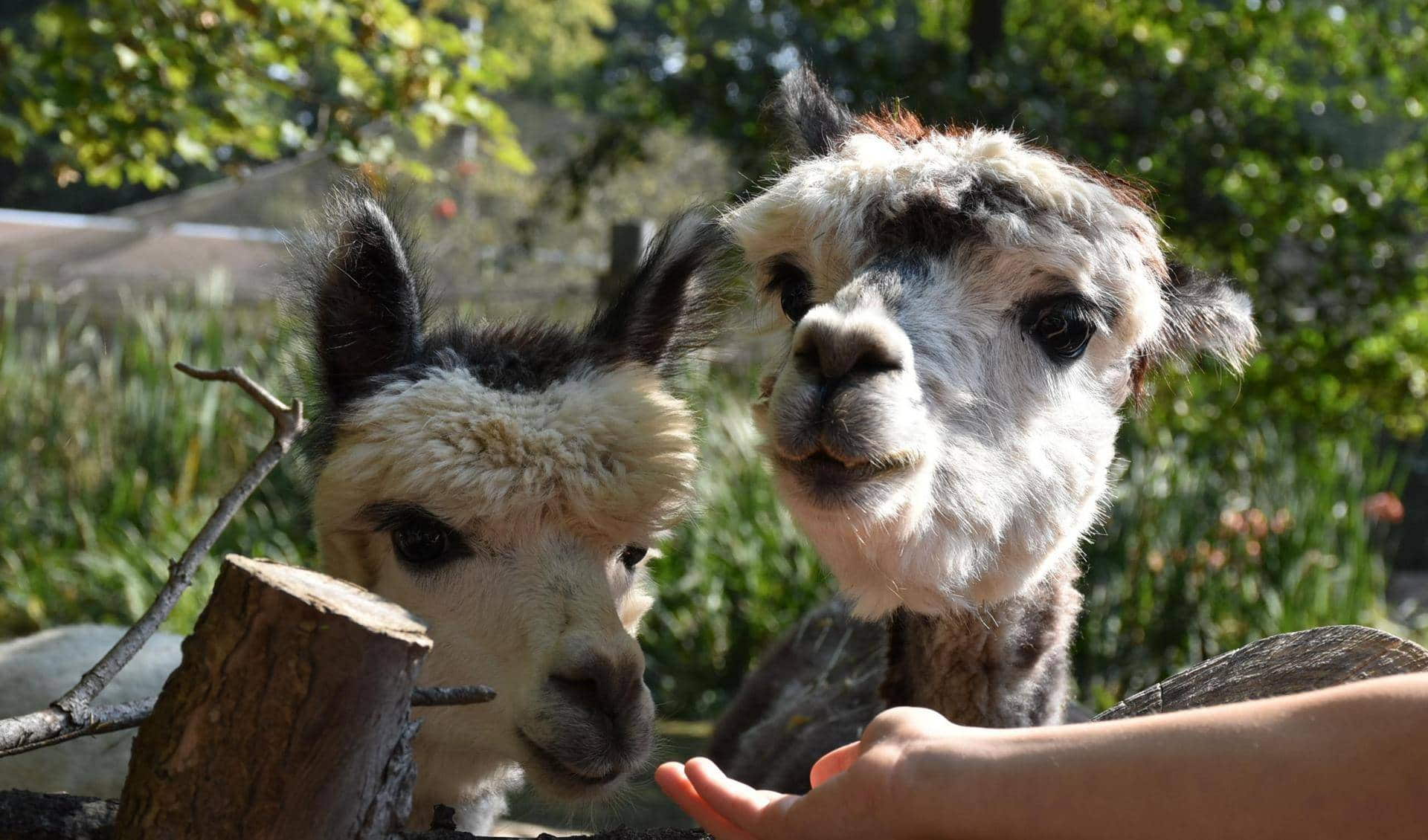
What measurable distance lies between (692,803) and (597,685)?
0.74 meters

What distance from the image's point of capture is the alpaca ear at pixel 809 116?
307cm

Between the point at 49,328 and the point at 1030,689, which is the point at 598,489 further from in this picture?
the point at 49,328

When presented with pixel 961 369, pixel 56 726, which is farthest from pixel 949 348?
pixel 56 726

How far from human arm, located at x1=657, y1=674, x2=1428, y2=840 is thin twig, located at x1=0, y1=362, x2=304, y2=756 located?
1.17 m

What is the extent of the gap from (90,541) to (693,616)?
13.3 ft

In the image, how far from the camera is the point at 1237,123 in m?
7.76

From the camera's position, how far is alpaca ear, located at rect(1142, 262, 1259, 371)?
287cm

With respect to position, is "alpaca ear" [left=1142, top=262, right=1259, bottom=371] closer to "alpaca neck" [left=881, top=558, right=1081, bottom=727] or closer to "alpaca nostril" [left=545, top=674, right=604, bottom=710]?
"alpaca neck" [left=881, top=558, right=1081, bottom=727]

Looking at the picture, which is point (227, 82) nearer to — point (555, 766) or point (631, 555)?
point (631, 555)

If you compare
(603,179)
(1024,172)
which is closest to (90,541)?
(603,179)

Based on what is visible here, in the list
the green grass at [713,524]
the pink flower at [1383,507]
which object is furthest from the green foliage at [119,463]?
the pink flower at [1383,507]

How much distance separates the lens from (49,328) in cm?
911

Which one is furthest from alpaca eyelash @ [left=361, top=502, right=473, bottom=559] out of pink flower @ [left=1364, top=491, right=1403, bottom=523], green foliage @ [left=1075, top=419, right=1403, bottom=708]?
pink flower @ [left=1364, top=491, right=1403, bottom=523]

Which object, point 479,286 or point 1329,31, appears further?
point 479,286
